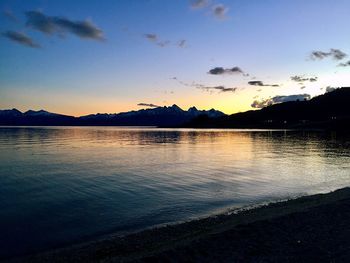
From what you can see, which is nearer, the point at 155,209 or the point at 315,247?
the point at 315,247

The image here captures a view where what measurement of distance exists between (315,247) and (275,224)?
3.58 meters

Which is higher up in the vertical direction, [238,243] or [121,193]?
[238,243]

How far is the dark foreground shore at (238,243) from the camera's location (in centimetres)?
1268

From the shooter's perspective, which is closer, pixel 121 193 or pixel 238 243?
pixel 238 243

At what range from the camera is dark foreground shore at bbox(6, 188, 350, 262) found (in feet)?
41.6

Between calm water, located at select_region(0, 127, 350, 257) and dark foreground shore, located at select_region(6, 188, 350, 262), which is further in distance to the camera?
calm water, located at select_region(0, 127, 350, 257)

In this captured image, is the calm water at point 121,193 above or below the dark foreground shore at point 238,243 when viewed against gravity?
below

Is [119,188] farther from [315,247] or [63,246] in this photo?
[315,247]

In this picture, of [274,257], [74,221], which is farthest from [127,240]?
[274,257]

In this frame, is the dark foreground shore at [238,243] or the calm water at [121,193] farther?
the calm water at [121,193]

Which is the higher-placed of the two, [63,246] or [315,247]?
[315,247]

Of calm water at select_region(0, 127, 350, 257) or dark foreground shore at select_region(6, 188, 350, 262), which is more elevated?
dark foreground shore at select_region(6, 188, 350, 262)

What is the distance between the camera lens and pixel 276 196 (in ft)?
94.9

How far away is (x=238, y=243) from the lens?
46.5 ft
